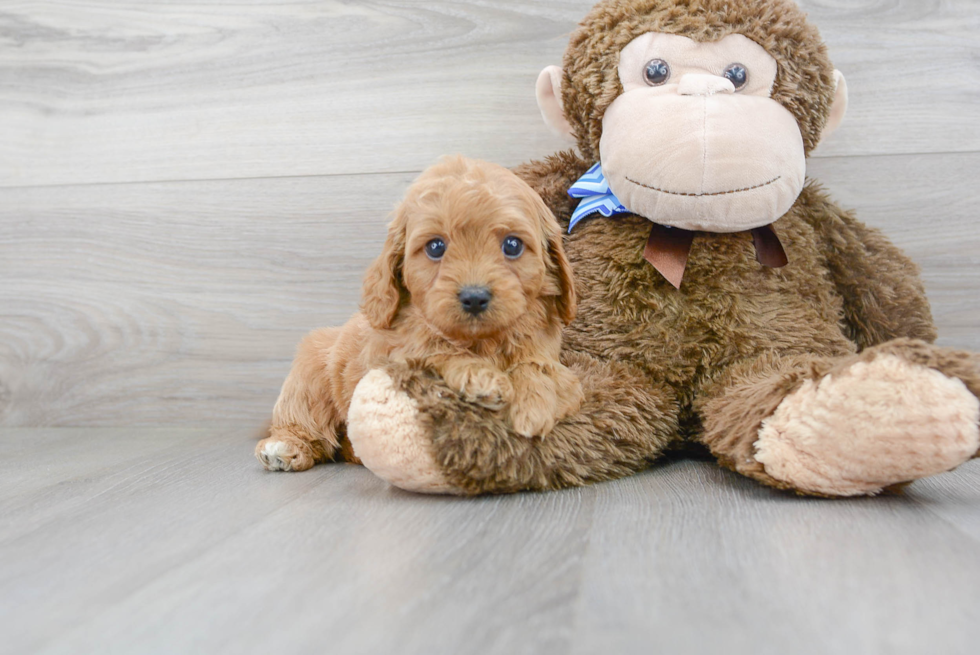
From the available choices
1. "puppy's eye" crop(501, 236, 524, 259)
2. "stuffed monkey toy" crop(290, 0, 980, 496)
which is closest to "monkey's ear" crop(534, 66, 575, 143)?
"stuffed monkey toy" crop(290, 0, 980, 496)

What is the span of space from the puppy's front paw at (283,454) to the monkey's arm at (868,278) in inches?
35.8

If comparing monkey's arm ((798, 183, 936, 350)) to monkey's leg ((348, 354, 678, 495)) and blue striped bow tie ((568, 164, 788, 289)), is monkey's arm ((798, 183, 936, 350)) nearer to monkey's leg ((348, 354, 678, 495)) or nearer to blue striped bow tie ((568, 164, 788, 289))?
blue striped bow tie ((568, 164, 788, 289))

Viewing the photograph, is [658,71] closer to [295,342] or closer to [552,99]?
[552,99]

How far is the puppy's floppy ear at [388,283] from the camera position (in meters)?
0.99

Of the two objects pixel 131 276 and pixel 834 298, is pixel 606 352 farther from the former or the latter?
pixel 131 276

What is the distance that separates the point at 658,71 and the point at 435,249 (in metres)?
0.45

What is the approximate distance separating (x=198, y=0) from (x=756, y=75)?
3.85 ft

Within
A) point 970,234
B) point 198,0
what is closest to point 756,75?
point 970,234

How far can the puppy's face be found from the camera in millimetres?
903

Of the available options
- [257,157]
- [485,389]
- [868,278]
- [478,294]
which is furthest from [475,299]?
[257,157]

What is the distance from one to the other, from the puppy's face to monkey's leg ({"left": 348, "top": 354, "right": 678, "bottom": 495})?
0.10m

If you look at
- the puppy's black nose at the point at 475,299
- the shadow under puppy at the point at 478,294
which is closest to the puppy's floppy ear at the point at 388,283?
the shadow under puppy at the point at 478,294

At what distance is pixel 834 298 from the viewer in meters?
1.20

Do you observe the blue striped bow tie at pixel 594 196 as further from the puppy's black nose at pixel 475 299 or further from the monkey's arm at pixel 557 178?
the puppy's black nose at pixel 475 299
